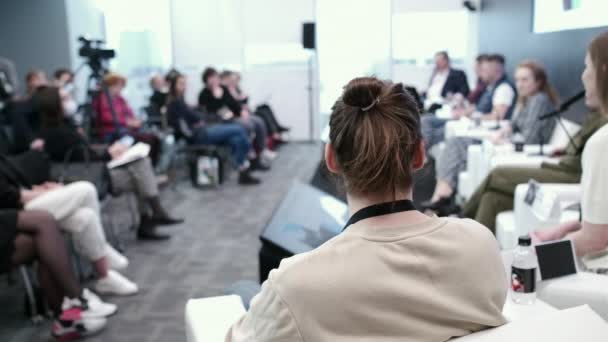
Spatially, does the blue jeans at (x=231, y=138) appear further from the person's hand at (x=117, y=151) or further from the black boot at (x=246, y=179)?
the person's hand at (x=117, y=151)

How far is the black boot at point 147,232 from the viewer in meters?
4.77

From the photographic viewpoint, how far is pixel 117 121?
5812 millimetres

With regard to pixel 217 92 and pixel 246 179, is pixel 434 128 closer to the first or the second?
pixel 246 179

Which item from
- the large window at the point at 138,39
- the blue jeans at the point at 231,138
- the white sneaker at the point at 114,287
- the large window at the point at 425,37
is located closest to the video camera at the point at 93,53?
the blue jeans at the point at 231,138

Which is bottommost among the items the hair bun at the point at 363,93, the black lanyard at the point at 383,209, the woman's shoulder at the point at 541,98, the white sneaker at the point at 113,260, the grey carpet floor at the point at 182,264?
the grey carpet floor at the point at 182,264

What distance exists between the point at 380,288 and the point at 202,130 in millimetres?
6054

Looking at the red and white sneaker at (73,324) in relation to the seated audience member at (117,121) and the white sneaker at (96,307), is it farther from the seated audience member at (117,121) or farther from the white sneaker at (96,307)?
the seated audience member at (117,121)

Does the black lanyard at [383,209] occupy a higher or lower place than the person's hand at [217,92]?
higher

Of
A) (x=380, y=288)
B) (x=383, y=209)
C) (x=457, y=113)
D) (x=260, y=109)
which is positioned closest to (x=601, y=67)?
(x=383, y=209)

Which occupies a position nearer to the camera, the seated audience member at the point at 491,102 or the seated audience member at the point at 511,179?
the seated audience member at the point at 511,179

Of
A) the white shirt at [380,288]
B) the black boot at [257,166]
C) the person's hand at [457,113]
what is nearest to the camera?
the white shirt at [380,288]

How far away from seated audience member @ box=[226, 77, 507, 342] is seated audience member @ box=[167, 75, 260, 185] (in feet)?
18.8

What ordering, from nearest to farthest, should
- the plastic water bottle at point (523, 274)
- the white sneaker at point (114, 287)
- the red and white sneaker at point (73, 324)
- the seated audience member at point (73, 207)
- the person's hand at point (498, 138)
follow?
the plastic water bottle at point (523, 274)
the red and white sneaker at point (73, 324)
the seated audience member at point (73, 207)
the white sneaker at point (114, 287)
the person's hand at point (498, 138)

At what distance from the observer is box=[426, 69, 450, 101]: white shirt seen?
824 cm
